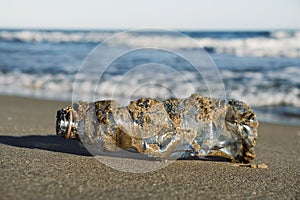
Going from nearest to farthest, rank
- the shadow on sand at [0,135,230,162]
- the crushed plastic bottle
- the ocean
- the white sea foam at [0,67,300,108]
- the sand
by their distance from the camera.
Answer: the sand
the crushed plastic bottle
the shadow on sand at [0,135,230,162]
the ocean
the white sea foam at [0,67,300,108]

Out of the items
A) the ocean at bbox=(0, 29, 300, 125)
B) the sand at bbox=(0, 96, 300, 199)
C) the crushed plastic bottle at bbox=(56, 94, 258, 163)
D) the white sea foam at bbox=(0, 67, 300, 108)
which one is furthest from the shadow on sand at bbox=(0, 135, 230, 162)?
the white sea foam at bbox=(0, 67, 300, 108)

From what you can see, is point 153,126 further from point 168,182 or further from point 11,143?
point 11,143

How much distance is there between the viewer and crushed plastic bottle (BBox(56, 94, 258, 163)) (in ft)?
7.57

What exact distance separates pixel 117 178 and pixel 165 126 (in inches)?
14.5

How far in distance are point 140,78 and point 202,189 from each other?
7598mm

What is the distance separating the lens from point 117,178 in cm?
221

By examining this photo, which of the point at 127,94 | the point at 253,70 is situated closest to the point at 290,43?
the point at 253,70

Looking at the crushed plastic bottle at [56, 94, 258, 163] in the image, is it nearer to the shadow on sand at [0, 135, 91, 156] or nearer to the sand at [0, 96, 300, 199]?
the sand at [0, 96, 300, 199]

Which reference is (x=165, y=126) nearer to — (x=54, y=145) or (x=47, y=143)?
(x=54, y=145)

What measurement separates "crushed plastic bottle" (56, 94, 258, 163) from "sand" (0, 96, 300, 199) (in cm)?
12

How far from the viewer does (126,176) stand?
7.42ft

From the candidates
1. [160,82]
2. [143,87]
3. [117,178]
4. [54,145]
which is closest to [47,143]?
[54,145]

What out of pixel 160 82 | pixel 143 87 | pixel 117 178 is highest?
pixel 160 82

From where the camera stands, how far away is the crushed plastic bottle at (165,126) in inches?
90.9
